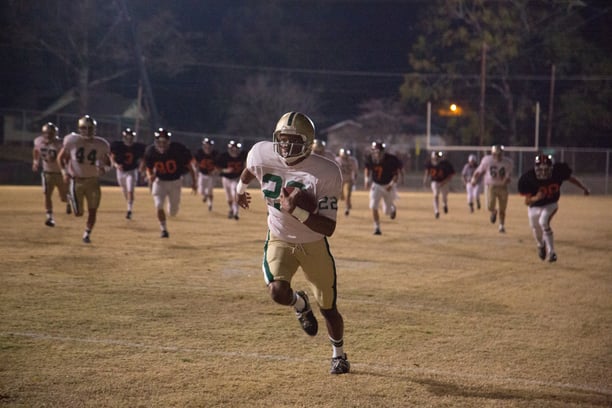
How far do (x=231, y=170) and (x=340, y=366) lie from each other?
15723 millimetres

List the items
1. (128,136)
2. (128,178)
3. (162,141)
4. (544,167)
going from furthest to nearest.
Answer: (128,178), (128,136), (162,141), (544,167)

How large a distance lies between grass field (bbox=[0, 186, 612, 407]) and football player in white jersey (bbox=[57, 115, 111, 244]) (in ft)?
2.92

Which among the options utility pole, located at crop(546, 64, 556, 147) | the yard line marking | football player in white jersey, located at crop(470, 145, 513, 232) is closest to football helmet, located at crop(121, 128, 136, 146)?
football player in white jersey, located at crop(470, 145, 513, 232)

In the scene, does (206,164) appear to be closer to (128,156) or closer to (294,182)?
(128,156)

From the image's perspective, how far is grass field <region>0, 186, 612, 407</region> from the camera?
5766 millimetres

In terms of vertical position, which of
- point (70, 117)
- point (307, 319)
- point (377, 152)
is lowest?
point (307, 319)

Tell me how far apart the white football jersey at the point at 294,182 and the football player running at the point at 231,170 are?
Answer: 47.5ft

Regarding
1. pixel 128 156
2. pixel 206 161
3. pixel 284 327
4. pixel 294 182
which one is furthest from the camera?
pixel 206 161

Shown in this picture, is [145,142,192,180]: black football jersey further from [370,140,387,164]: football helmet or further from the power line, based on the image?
the power line

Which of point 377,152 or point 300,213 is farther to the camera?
point 377,152

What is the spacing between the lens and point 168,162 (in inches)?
599

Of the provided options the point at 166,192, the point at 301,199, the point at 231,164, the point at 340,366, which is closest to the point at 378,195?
the point at 166,192

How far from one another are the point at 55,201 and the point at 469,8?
3673 cm

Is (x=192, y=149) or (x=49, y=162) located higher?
(x=192, y=149)
